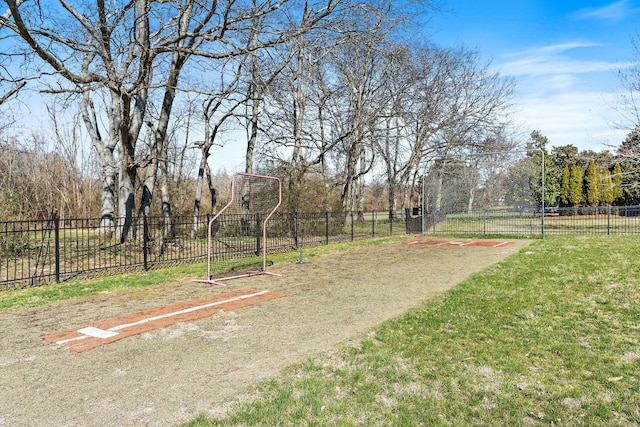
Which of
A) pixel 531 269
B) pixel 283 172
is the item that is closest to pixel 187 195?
pixel 283 172

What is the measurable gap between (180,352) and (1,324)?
3.07 metres

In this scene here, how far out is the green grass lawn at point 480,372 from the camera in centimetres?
282

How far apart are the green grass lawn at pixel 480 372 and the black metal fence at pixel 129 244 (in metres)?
6.46

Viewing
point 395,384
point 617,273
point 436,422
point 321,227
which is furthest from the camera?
point 321,227

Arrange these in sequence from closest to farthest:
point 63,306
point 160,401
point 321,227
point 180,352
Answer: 1. point 160,401
2. point 180,352
3. point 63,306
4. point 321,227

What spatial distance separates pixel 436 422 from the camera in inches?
107

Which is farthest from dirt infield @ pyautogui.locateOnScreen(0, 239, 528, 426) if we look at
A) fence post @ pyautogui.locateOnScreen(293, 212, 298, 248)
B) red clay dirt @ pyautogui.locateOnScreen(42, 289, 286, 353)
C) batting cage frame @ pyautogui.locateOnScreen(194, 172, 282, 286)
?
fence post @ pyautogui.locateOnScreen(293, 212, 298, 248)

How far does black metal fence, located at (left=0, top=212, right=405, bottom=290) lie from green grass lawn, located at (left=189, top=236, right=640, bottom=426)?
646 cm

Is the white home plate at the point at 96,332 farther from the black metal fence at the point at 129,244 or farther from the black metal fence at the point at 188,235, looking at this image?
the black metal fence at the point at 188,235

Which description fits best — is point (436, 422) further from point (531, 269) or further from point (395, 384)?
point (531, 269)

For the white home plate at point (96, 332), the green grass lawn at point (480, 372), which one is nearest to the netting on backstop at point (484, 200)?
the green grass lawn at point (480, 372)

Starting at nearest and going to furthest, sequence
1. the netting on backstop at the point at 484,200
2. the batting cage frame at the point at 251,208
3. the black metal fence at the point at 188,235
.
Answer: the batting cage frame at the point at 251,208
the black metal fence at the point at 188,235
the netting on backstop at the point at 484,200

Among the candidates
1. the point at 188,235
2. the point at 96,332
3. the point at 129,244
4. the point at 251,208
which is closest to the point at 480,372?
the point at 96,332

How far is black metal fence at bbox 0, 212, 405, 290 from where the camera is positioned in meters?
8.71
